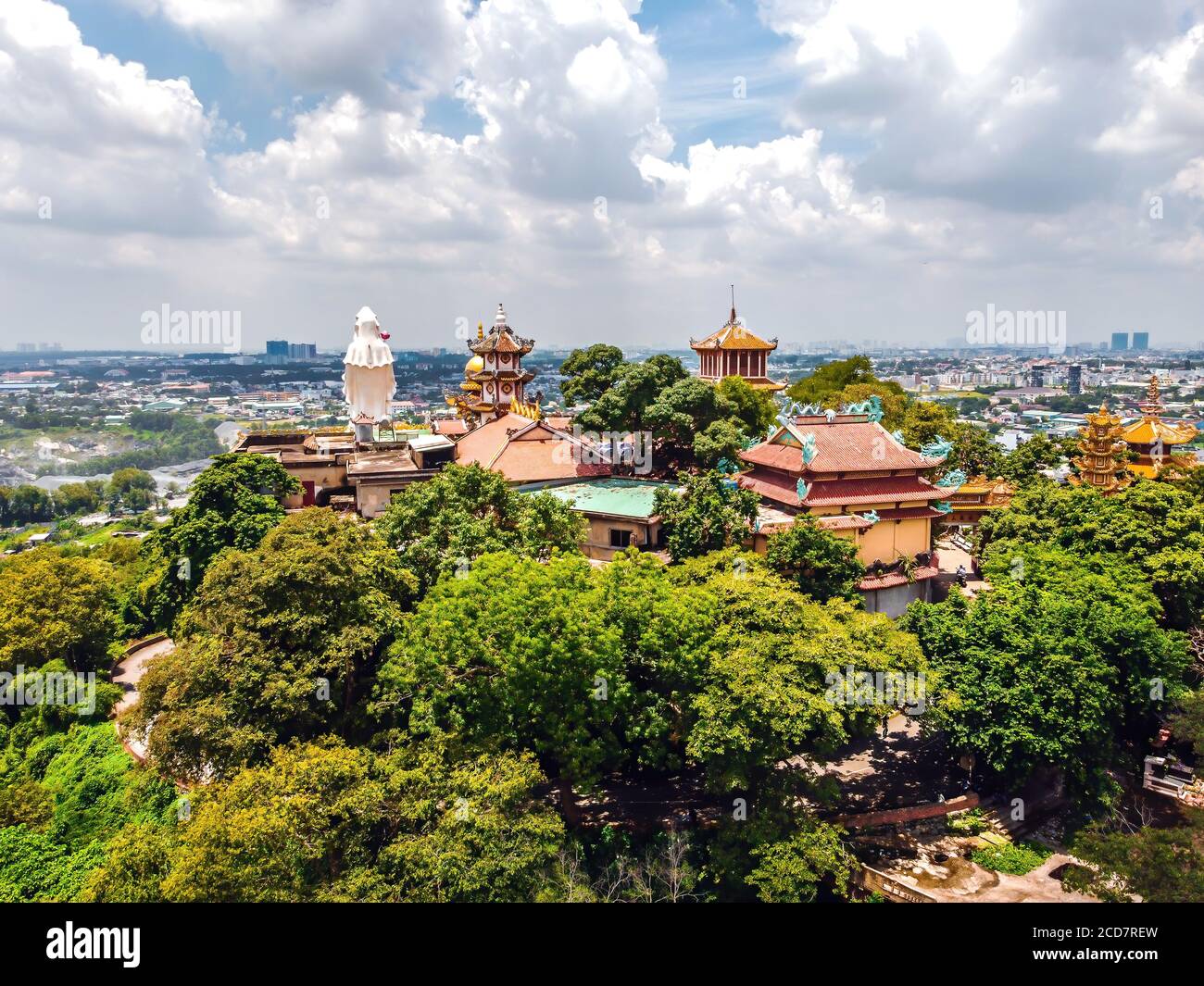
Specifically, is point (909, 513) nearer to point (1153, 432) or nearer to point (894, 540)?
point (894, 540)

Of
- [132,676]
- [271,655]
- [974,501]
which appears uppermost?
[974,501]

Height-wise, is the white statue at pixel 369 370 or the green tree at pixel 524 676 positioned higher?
the white statue at pixel 369 370

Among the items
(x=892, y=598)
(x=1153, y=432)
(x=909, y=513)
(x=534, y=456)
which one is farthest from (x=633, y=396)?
(x=1153, y=432)

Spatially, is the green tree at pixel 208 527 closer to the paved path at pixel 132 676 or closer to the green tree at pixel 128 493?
the paved path at pixel 132 676

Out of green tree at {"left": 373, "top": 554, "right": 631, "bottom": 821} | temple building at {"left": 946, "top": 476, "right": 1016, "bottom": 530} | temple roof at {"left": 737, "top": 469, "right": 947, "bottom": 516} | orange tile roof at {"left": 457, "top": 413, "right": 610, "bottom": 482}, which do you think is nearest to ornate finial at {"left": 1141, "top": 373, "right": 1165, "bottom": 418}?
temple building at {"left": 946, "top": 476, "right": 1016, "bottom": 530}

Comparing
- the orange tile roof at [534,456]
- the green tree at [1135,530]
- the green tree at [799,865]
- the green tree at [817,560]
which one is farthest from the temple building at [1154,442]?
the green tree at [799,865]

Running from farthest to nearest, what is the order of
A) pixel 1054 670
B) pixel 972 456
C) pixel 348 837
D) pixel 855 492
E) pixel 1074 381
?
pixel 1074 381
pixel 972 456
pixel 855 492
pixel 1054 670
pixel 348 837

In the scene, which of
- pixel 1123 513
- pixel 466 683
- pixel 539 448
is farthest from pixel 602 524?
pixel 1123 513
